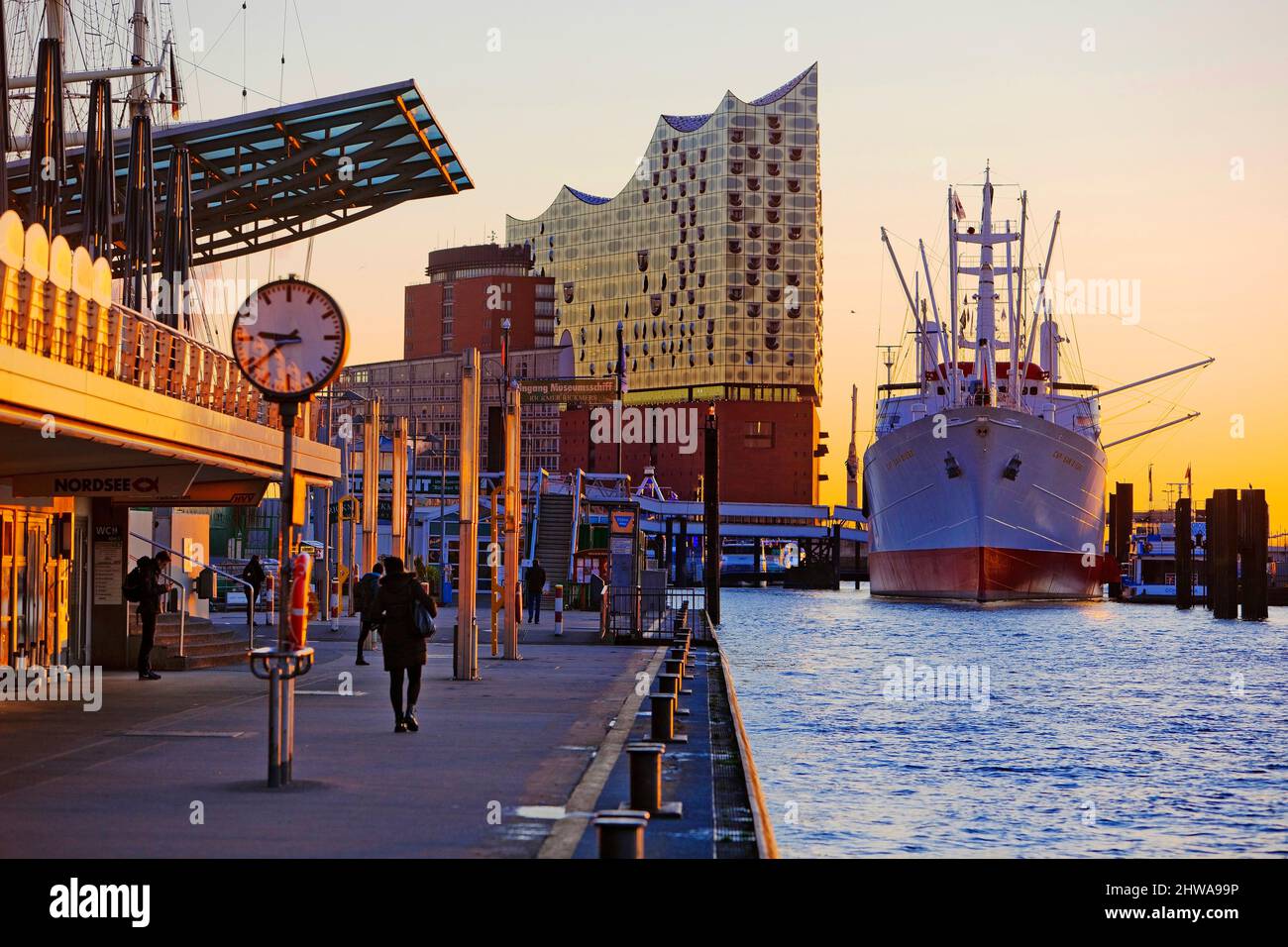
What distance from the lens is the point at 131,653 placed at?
2670cm

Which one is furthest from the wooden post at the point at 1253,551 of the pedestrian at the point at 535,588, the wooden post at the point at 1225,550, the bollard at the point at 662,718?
the bollard at the point at 662,718

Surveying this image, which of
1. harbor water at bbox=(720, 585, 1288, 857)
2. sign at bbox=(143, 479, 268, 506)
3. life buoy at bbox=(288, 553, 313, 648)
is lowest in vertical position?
harbor water at bbox=(720, 585, 1288, 857)

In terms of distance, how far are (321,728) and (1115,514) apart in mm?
110689

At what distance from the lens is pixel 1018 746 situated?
26.4m

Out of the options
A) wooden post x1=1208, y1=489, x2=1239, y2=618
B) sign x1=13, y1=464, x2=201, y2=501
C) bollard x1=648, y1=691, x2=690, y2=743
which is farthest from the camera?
wooden post x1=1208, y1=489, x2=1239, y2=618

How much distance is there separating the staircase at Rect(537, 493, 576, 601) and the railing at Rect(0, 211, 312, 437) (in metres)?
53.8

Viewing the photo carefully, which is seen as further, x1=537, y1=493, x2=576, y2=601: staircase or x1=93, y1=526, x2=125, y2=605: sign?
x1=537, y1=493, x2=576, y2=601: staircase

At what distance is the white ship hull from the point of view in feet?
272

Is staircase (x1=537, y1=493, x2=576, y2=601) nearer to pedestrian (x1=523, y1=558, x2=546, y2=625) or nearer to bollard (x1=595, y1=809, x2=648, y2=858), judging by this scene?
pedestrian (x1=523, y1=558, x2=546, y2=625)

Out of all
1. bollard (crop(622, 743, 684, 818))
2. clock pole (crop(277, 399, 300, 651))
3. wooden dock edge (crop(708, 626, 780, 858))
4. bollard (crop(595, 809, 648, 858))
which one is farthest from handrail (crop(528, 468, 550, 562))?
bollard (crop(595, 809, 648, 858))

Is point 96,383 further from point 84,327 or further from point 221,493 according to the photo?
point 221,493

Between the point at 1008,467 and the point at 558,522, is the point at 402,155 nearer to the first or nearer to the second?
the point at 558,522

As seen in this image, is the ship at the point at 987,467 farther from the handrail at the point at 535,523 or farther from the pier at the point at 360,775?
the pier at the point at 360,775
